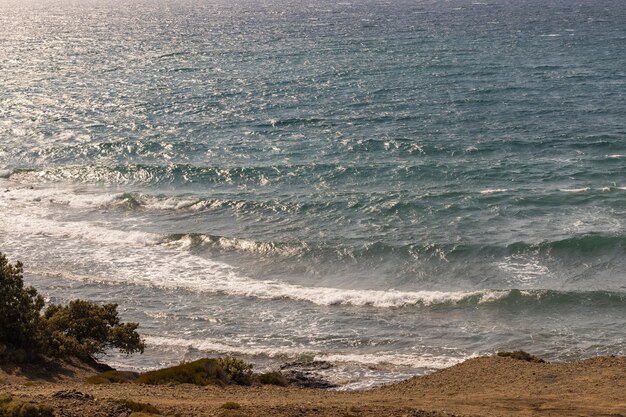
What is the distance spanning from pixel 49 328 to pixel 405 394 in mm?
11541

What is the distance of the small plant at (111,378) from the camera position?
2434cm

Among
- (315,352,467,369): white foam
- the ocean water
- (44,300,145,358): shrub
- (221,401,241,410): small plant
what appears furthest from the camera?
the ocean water

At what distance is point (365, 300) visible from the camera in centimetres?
3484

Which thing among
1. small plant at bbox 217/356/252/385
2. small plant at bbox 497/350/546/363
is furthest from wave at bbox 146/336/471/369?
small plant at bbox 217/356/252/385

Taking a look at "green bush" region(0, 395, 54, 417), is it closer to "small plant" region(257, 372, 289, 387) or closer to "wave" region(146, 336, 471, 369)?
"small plant" region(257, 372, 289, 387)

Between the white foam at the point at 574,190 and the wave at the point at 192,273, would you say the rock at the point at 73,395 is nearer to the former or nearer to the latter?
the wave at the point at 192,273

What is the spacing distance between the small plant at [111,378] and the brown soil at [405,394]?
1.45ft

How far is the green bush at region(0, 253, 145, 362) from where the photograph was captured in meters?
25.1

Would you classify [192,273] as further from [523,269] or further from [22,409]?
[22,409]

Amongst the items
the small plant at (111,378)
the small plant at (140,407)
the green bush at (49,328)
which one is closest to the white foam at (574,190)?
the green bush at (49,328)

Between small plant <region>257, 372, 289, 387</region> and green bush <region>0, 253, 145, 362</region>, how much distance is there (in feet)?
14.8

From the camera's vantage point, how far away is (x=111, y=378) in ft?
81.5

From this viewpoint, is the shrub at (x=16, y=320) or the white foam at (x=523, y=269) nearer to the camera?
the shrub at (x=16, y=320)

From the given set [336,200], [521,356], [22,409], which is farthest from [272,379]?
[336,200]
